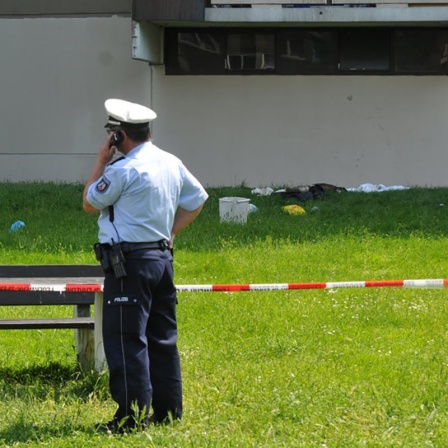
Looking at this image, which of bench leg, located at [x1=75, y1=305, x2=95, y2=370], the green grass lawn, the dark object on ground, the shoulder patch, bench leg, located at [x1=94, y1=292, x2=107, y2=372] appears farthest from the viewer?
the dark object on ground

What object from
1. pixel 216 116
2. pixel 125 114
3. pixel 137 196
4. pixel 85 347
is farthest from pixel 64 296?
pixel 216 116

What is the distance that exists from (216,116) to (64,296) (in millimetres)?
10341

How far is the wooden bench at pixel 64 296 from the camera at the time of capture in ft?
19.9

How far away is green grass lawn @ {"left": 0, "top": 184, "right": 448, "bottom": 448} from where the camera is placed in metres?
5.20

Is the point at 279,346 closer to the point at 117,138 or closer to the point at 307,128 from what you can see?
Answer: the point at 117,138

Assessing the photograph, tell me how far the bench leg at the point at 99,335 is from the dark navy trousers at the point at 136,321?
89cm

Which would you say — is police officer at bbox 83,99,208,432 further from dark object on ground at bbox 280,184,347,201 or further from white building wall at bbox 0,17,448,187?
white building wall at bbox 0,17,448,187

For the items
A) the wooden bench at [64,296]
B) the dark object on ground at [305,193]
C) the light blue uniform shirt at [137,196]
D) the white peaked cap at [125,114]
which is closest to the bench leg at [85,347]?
the wooden bench at [64,296]

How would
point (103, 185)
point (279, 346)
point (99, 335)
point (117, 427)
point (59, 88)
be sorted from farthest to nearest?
point (59, 88) → point (279, 346) → point (99, 335) → point (117, 427) → point (103, 185)

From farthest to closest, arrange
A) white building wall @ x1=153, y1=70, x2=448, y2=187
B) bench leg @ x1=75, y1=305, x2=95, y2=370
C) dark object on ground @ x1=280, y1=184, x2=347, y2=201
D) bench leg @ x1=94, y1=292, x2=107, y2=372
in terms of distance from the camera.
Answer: white building wall @ x1=153, y1=70, x2=448, y2=187
dark object on ground @ x1=280, y1=184, x2=347, y2=201
bench leg @ x1=75, y1=305, x2=95, y2=370
bench leg @ x1=94, y1=292, x2=107, y2=372

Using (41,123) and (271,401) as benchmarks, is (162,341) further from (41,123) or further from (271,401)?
(41,123)

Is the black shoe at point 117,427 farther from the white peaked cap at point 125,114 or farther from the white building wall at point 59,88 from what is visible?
the white building wall at point 59,88

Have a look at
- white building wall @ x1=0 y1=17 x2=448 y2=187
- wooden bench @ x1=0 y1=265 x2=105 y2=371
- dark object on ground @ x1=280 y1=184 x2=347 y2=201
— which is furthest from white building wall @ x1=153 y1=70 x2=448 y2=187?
wooden bench @ x1=0 y1=265 x2=105 y2=371

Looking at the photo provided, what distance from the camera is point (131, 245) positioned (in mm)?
5023
